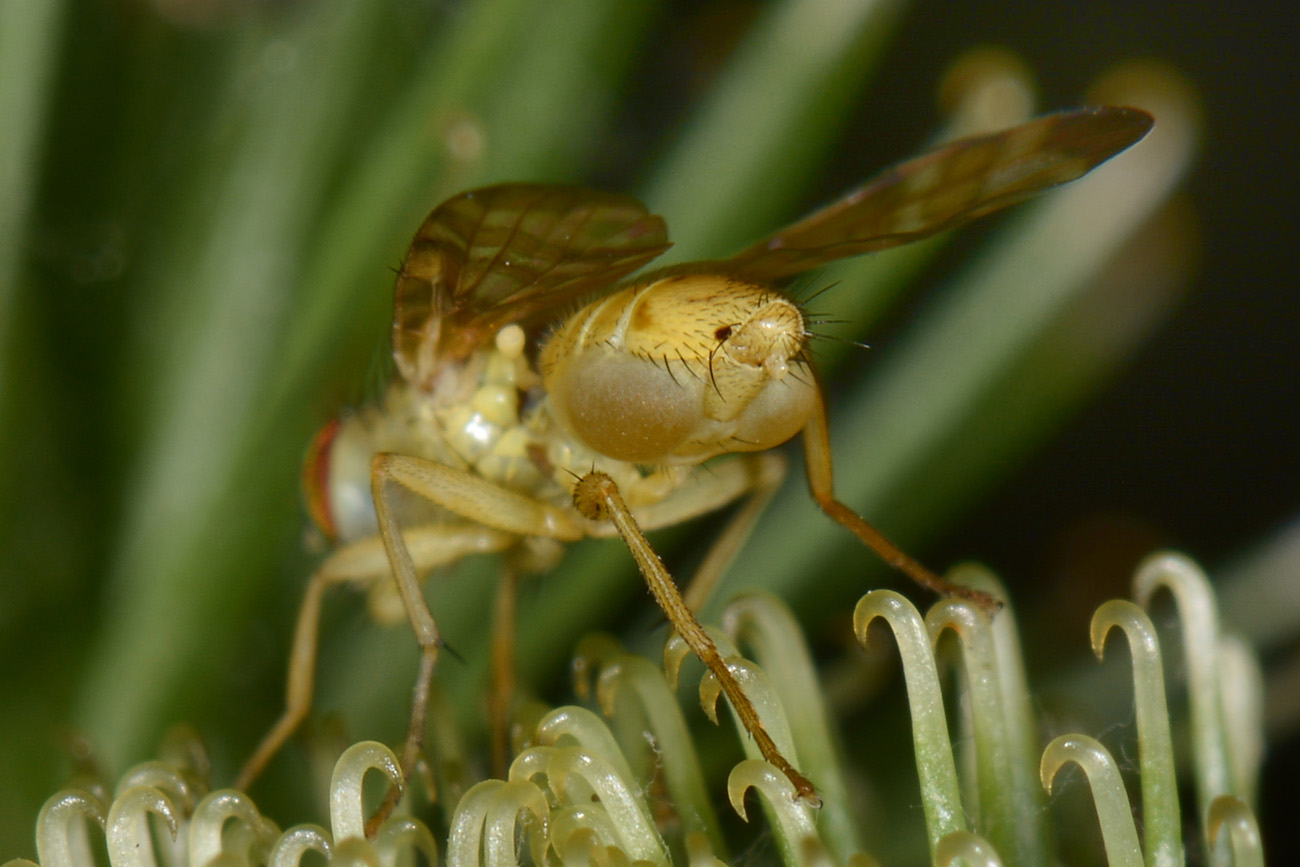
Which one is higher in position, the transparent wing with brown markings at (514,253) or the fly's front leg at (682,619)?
the transparent wing with brown markings at (514,253)

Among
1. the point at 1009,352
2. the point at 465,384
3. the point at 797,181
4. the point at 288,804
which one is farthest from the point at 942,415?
the point at 288,804

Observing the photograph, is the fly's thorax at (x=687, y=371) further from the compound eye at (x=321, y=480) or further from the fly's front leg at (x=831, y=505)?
the compound eye at (x=321, y=480)

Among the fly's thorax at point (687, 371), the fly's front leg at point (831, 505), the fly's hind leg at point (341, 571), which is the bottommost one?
the fly's hind leg at point (341, 571)

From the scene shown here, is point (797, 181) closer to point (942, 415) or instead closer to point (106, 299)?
point (942, 415)

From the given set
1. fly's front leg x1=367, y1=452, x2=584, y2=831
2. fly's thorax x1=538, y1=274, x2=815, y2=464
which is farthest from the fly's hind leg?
fly's thorax x1=538, y1=274, x2=815, y2=464

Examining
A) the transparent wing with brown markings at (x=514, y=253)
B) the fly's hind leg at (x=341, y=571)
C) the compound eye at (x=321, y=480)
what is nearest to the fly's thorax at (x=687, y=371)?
the transparent wing with brown markings at (x=514, y=253)

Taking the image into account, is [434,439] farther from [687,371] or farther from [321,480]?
[687,371]
